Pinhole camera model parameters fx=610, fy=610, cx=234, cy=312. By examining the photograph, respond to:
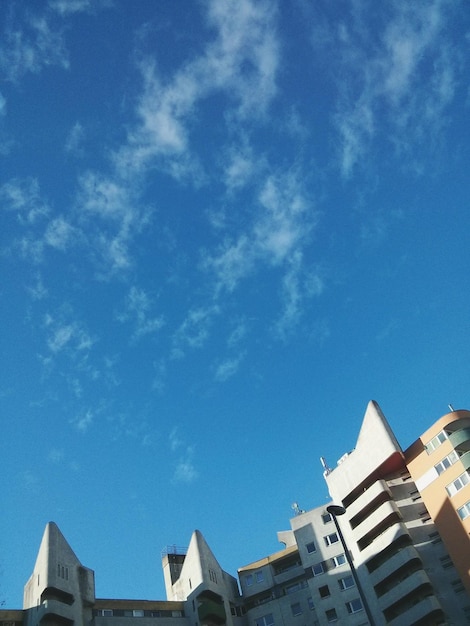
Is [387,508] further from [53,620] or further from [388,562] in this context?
[53,620]

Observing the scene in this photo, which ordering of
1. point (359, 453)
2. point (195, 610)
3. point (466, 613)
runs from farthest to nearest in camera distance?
1. point (359, 453)
2. point (195, 610)
3. point (466, 613)

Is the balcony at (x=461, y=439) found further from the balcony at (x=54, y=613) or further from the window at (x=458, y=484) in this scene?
the balcony at (x=54, y=613)

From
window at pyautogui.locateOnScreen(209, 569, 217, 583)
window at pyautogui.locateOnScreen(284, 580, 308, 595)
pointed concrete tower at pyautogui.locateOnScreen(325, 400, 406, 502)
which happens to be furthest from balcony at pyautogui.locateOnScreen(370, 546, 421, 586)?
window at pyautogui.locateOnScreen(209, 569, 217, 583)

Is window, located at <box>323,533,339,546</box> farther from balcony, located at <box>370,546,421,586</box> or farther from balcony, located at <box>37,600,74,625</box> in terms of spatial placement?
balcony, located at <box>37,600,74,625</box>

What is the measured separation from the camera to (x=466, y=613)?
56.4 m

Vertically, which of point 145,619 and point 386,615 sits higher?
point 145,619

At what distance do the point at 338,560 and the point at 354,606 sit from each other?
17.4 feet

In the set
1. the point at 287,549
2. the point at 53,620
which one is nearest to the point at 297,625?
the point at 287,549

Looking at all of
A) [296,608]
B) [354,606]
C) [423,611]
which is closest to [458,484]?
[423,611]

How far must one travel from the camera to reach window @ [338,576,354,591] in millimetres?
66438

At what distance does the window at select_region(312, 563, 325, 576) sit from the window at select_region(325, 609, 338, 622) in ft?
14.0

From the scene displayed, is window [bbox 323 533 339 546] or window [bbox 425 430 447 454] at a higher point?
window [bbox 425 430 447 454]

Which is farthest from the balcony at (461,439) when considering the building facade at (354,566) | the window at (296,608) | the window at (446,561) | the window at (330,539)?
the window at (296,608)

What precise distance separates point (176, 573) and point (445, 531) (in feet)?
113
